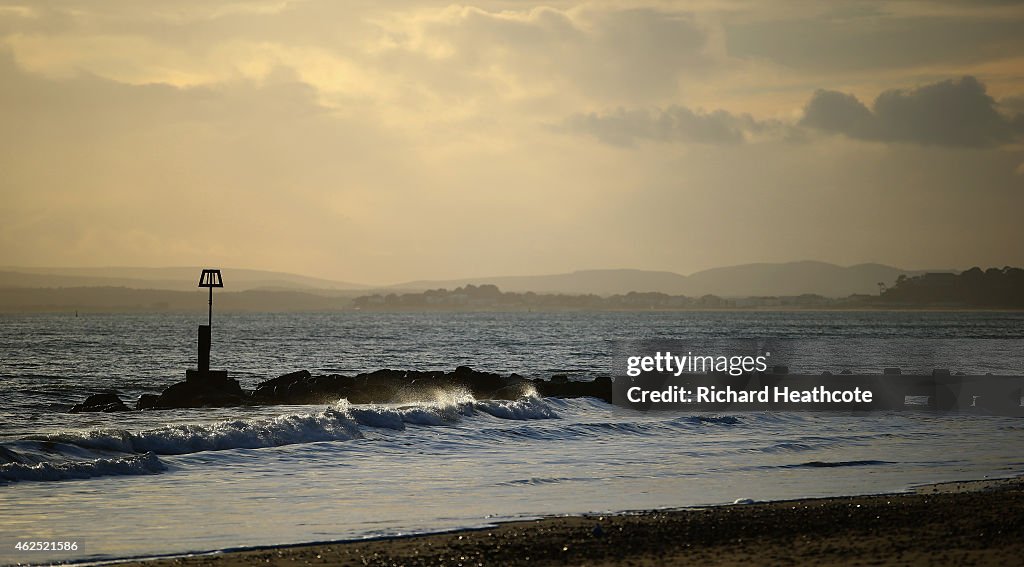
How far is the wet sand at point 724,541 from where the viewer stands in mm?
11453

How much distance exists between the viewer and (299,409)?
33.1 m

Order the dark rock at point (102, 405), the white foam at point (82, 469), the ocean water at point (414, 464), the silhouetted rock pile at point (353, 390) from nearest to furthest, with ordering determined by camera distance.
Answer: the ocean water at point (414, 464) < the white foam at point (82, 469) < the dark rock at point (102, 405) < the silhouetted rock pile at point (353, 390)

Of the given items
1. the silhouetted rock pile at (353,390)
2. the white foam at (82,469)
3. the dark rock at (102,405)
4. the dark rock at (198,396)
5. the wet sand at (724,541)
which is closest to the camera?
the wet sand at (724,541)

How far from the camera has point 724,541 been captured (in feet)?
40.9

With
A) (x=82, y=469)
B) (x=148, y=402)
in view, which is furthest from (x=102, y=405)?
(x=82, y=469)

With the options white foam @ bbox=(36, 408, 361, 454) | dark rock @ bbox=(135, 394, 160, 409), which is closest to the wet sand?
white foam @ bbox=(36, 408, 361, 454)

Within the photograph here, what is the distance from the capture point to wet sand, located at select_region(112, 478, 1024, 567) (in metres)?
11.5

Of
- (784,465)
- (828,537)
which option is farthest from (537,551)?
(784,465)

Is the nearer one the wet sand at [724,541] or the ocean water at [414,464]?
the wet sand at [724,541]

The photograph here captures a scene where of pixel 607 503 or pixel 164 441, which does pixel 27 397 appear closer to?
pixel 164 441

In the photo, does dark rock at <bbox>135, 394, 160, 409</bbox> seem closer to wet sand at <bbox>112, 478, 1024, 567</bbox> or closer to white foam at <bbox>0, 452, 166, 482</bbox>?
white foam at <bbox>0, 452, 166, 482</bbox>

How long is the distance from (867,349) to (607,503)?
7922 cm

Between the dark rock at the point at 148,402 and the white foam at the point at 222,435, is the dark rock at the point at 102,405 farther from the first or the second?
the white foam at the point at 222,435

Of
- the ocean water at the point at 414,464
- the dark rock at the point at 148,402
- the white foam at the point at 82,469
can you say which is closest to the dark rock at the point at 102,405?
the dark rock at the point at 148,402
